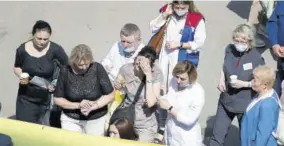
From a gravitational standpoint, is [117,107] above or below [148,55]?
below

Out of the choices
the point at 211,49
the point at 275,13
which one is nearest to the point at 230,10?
the point at 211,49

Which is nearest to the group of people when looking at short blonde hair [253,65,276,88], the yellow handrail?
short blonde hair [253,65,276,88]

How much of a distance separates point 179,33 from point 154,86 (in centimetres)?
105

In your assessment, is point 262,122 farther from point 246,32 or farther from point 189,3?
point 189,3

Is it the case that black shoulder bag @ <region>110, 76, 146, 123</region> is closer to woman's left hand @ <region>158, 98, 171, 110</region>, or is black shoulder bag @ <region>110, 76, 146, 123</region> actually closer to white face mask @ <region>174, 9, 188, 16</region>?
woman's left hand @ <region>158, 98, 171, 110</region>

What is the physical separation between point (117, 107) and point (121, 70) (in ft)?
1.23

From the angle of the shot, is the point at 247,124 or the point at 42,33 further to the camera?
the point at 42,33

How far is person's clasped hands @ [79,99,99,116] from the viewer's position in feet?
20.8

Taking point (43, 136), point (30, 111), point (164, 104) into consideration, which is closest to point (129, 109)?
point (164, 104)

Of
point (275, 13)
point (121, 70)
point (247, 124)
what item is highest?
point (275, 13)

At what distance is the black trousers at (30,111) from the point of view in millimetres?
7035

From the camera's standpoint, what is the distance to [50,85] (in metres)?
6.90

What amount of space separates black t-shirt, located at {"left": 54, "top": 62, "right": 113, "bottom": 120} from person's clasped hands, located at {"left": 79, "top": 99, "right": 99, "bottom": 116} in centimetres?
4

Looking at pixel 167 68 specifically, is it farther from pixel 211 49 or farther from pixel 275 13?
pixel 211 49
